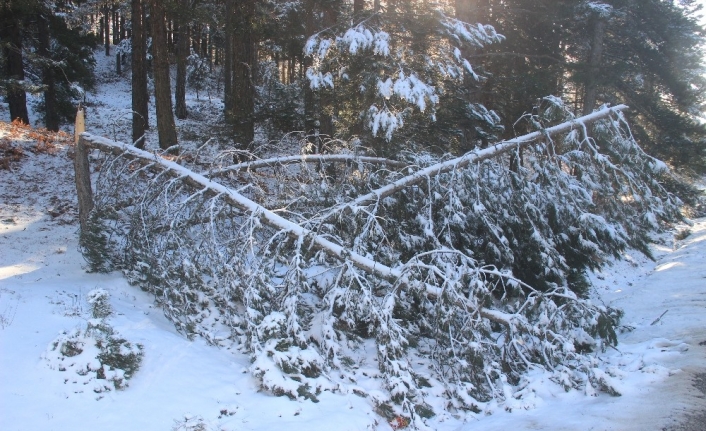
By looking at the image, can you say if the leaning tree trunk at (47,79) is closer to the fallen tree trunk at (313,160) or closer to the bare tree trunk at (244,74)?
the bare tree trunk at (244,74)

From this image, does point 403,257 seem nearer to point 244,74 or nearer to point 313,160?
point 313,160

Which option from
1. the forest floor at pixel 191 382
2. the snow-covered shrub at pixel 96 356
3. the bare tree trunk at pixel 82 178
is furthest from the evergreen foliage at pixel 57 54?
the snow-covered shrub at pixel 96 356

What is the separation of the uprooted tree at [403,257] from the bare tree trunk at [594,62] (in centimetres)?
765

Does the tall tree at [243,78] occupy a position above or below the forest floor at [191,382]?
above

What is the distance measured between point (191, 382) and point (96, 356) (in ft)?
3.21

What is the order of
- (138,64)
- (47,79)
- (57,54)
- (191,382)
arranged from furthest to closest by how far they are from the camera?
(57,54) → (47,79) → (138,64) → (191,382)

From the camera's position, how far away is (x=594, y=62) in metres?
14.2

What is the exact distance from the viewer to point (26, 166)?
9.40 metres

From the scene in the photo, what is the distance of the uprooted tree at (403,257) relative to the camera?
5051mm

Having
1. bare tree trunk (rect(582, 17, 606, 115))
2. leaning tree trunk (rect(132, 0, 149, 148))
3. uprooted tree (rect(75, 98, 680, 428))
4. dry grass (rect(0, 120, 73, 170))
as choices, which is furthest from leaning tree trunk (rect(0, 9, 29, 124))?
bare tree trunk (rect(582, 17, 606, 115))

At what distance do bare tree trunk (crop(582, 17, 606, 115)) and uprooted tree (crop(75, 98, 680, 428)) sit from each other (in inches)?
301

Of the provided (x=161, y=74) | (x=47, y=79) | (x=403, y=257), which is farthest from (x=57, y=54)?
(x=403, y=257)

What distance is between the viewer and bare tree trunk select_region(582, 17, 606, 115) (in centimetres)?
1400

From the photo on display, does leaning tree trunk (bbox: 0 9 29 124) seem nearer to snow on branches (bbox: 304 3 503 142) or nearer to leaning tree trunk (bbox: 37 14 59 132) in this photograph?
leaning tree trunk (bbox: 37 14 59 132)
